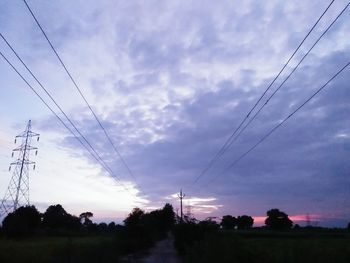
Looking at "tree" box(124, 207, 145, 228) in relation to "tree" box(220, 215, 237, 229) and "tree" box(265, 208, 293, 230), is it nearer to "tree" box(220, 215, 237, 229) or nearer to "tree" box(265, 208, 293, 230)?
"tree" box(265, 208, 293, 230)

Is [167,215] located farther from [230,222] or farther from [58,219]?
[230,222]

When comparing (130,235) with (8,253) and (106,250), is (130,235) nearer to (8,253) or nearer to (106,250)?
(106,250)

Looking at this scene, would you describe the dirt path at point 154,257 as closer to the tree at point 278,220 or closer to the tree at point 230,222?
the tree at point 278,220

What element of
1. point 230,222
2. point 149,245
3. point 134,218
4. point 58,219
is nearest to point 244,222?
point 230,222

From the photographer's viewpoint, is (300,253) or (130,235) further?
(130,235)

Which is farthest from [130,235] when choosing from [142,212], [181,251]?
[181,251]

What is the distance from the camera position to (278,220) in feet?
519

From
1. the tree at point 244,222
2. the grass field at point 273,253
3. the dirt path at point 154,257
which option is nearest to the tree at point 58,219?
the dirt path at point 154,257

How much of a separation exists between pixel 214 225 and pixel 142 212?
82.1 ft

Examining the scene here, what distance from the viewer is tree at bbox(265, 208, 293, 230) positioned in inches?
6201

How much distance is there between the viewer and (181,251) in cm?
4844

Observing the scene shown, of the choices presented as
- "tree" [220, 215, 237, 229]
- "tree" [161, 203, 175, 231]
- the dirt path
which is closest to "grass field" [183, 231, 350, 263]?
the dirt path

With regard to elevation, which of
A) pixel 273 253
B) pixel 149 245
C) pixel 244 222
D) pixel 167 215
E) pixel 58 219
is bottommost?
pixel 273 253

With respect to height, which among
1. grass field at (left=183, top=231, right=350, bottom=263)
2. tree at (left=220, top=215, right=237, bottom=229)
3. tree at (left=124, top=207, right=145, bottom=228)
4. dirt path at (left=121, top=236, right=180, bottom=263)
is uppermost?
tree at (left=220, top=215, right=237, bottom=229)
